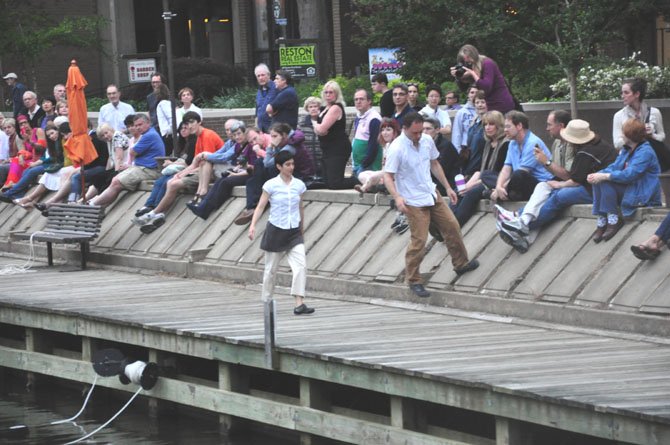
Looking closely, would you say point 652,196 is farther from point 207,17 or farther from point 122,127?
point 207,17

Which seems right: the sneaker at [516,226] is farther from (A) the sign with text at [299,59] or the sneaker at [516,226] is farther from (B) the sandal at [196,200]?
(A) the sign with text at [299,59]

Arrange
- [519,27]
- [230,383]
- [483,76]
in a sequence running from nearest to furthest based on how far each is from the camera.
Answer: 1. [230,383]
2. [483,76]
3. [519,27]

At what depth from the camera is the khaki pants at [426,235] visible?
14.7 m

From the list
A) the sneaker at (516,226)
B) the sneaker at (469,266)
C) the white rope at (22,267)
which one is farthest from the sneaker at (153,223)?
the sneaker at (516,226)

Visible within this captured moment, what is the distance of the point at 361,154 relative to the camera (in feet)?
58.4

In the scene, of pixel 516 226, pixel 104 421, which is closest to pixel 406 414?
pixel 516 226

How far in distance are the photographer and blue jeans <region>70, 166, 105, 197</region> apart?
283 inches

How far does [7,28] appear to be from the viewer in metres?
33.1

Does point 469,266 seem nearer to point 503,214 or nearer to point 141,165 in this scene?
point 503,214

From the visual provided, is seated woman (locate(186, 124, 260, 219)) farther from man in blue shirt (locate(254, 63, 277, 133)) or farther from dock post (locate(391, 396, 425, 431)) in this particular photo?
dock post (locate(391, 396, 425, 431))

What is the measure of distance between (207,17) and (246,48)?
2935 mm

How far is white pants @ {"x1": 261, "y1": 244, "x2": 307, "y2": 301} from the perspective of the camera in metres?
14.7

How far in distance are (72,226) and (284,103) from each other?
3875 mm

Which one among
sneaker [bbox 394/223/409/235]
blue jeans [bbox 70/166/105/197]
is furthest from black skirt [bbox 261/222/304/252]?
blue jeans [bbox 70/166/105/197]
